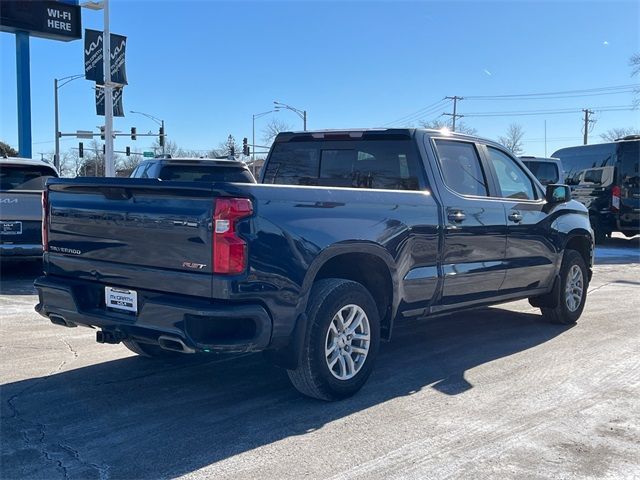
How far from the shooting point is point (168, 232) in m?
3.96

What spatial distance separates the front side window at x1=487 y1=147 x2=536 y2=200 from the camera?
20.7 feet

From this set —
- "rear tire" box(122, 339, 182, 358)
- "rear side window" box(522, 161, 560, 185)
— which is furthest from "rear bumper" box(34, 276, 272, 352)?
"rear side window" box(522, 161, 560, 185)

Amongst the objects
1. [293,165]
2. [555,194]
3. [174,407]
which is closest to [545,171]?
[555,194]

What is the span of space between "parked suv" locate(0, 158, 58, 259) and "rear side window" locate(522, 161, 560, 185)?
1120 cm

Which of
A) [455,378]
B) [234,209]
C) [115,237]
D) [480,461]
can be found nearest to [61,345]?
[115,237]

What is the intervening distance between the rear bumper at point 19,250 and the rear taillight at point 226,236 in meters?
6.44

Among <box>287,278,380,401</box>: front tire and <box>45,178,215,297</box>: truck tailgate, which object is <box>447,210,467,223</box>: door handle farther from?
<box>45,178,215,297</box>: truck tailgate

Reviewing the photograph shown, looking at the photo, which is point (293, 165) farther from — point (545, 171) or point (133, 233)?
point (545, 171)

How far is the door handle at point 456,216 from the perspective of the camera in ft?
17.6

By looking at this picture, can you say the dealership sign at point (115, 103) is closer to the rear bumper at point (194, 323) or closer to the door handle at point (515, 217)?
the door handle at point (515, 217)

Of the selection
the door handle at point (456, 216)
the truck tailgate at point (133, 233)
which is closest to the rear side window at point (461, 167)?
the door handle at point (456, 216)

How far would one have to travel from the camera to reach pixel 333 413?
14.3 ft

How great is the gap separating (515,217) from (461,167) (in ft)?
2.81

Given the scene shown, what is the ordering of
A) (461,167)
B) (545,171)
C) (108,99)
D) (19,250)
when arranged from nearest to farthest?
(461,167), (19,250), (545,171), (108,99)
